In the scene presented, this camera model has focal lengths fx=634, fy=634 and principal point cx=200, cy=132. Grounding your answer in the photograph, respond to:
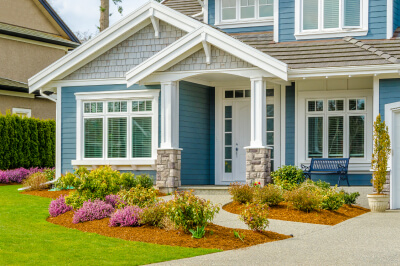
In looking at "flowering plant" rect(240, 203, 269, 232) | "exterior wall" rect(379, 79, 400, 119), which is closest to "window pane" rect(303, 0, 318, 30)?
"exterior wall" rect(379, 79, 400, 119)

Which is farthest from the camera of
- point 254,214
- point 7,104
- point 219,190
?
point 7,104

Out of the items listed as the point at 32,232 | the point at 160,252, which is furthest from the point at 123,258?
the point at 32,232

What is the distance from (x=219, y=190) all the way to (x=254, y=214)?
560cm

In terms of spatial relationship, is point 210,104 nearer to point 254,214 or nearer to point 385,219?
point 385,219

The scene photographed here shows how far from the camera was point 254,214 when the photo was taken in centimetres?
990

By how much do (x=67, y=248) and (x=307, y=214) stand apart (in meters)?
5.32

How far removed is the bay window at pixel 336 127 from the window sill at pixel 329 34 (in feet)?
5.50

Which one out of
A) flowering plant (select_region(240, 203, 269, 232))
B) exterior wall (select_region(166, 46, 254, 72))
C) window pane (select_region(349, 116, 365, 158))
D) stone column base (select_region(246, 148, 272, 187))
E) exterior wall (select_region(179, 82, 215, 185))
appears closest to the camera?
flowering plant (select_region(240, 203, 269, 232))

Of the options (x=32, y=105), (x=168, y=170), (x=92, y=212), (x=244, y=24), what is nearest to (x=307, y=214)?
(x=92, y=212)

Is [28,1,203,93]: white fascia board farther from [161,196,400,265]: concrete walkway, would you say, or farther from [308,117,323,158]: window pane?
[161,196,400,265]: concrete walkway

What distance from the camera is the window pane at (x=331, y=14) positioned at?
16703 millimetres

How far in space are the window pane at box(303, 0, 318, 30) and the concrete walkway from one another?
656 cm

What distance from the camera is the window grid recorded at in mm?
17000

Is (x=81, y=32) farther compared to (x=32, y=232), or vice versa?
(x=81, y=32)
